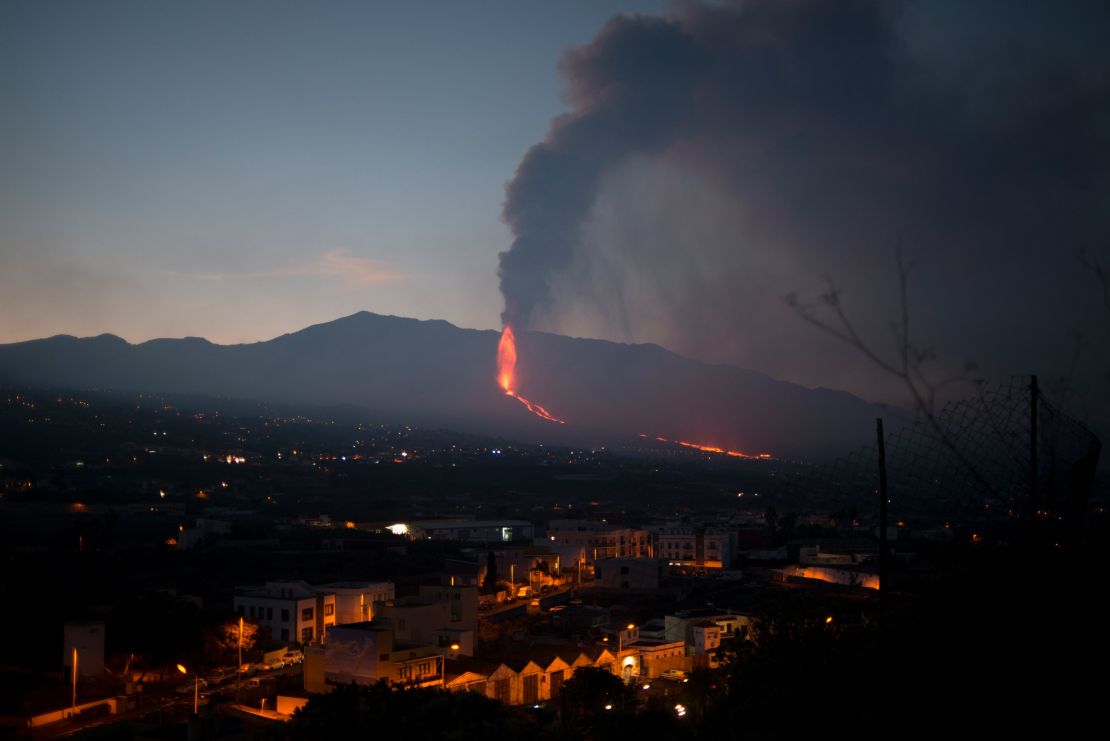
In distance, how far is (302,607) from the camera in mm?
22297

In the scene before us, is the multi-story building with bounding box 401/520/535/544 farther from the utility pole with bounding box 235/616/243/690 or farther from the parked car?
the parked car

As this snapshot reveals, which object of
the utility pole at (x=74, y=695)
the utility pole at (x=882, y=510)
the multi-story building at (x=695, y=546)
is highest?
the utility pole at (x=882, y=510)

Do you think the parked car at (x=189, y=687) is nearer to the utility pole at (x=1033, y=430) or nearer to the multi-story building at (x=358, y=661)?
the multi-story building at (x=358, y=661)

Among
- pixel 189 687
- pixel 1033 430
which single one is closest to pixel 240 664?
pixel 189 687

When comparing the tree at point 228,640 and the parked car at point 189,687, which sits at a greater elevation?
the tree at point 228,640

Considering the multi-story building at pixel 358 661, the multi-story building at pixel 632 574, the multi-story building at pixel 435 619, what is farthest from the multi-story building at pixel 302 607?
the multi-story building at pixel 632 574

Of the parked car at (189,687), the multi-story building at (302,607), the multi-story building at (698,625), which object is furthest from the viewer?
the multi-story building at (302,607)

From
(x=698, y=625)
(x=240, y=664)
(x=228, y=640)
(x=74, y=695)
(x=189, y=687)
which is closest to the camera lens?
(x=74, y=695)

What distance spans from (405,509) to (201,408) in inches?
3326

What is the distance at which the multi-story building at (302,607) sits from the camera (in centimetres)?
2208

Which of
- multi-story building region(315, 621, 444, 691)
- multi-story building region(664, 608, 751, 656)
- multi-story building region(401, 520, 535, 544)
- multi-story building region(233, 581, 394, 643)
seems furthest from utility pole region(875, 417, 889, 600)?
multi-story building region(401, 520, 535, 544)

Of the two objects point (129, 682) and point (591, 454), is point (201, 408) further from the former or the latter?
point (129, 682)

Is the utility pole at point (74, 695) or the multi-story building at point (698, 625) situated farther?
the multi-story building at point (698, 625)

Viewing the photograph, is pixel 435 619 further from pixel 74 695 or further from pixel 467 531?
pixel 467 531
